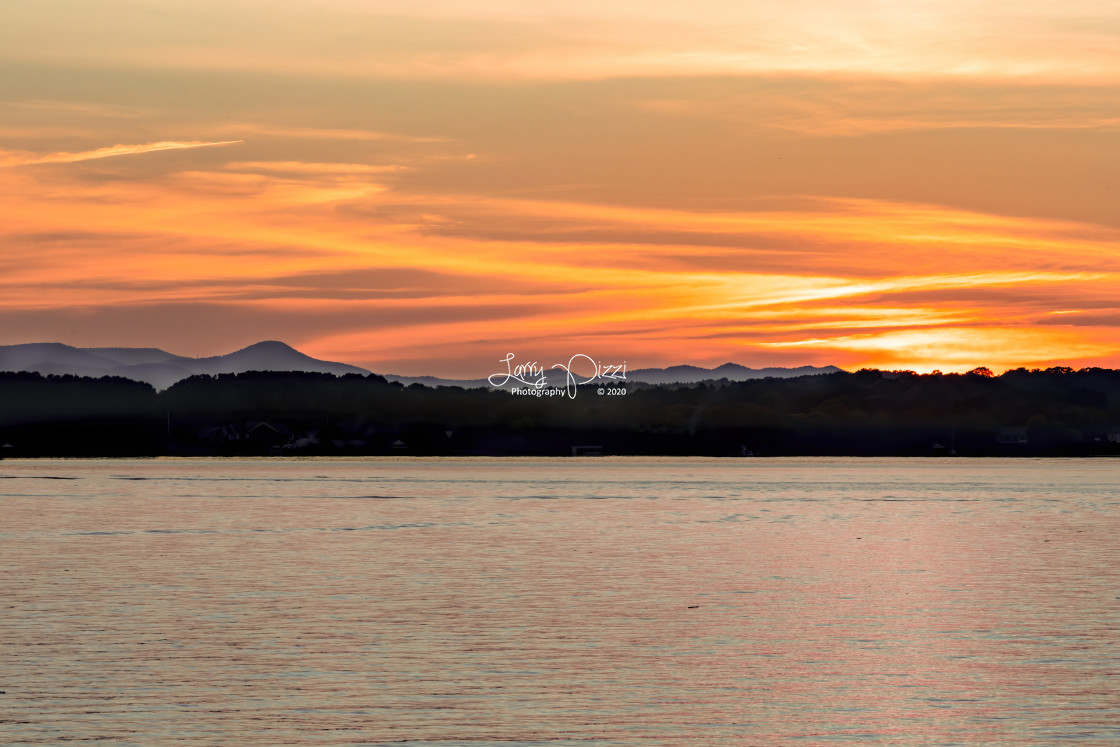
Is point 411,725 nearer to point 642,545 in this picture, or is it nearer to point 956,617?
point 956,617

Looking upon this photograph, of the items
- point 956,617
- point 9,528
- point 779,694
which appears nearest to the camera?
point 779,694

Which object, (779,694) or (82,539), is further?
(82,539)

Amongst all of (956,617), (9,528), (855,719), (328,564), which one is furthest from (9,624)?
(9,528)

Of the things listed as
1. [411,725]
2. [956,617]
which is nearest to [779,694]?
[411,725]

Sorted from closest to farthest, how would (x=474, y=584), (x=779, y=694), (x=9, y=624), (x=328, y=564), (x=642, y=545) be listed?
(x=779, y=694) < (x=9, y=624) < (x=474, y=584) < (x=328, y=564) < (x=642, y=545)

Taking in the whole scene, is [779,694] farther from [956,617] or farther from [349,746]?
[956,617]

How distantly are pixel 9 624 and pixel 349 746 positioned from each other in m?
15.3

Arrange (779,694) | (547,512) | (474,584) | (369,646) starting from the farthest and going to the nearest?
1. (547,512)
2. (474,584)
3. (369,646)
4. (779,694)

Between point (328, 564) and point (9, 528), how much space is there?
2741cm

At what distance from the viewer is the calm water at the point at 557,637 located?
2070cm

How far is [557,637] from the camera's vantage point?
95.4ft

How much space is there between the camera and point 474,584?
3972 cm

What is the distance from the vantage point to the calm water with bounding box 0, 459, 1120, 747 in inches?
815

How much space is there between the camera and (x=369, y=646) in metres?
27.8
